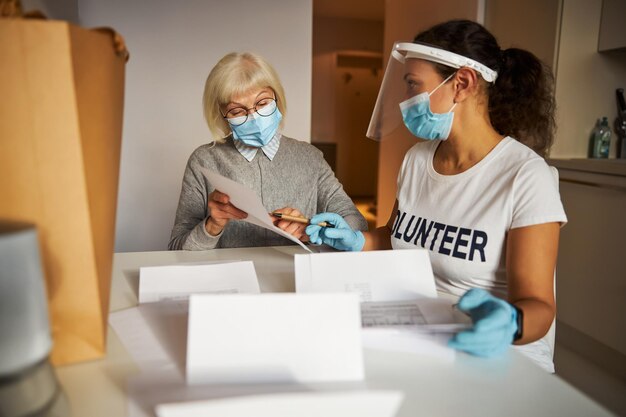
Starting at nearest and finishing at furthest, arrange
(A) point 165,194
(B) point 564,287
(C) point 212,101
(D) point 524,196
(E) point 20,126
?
(E) point 20,126 < (D) point 524,196 < (C) point 212,101 < (B) point 564,287 < (A) point 165,194

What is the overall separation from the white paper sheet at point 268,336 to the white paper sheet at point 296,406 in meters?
0.10

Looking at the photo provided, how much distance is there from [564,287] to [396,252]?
177 cm

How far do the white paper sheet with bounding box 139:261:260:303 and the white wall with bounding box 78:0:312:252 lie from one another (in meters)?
1.55

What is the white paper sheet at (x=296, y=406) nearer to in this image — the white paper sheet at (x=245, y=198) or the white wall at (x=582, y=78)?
the white paper sheet at (x=245, y=198)

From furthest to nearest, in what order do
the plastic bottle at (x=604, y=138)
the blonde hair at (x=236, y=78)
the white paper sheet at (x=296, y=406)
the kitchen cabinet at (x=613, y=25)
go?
the plastic bottle at (x=604, y=138), the kitchen cabinet at (x=613, y=25), the blonde hair at (x=236, y=78), the white paper sheet at (x=296, y=406)

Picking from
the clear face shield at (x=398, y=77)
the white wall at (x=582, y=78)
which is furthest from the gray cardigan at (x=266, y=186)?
the white wall at (x=582, y=78)

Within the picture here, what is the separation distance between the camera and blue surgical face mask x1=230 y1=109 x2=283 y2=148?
4.54 feet

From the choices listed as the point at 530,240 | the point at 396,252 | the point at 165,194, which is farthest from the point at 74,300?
the point at 165,194

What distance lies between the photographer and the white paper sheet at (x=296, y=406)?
391 millimetres

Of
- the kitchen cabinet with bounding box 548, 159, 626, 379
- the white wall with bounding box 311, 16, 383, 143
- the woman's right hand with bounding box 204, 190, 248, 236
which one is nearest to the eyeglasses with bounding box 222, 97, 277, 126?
the woman's right hand with bounding box 204, 190, 248, 236

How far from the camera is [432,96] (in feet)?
3.80

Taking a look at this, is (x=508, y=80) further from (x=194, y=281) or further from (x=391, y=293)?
(x=194, y=281)

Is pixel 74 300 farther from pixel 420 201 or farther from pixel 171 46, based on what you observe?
pixel 171 46

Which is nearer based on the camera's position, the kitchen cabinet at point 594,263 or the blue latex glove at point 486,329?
the blue latex glove at point 486,329
